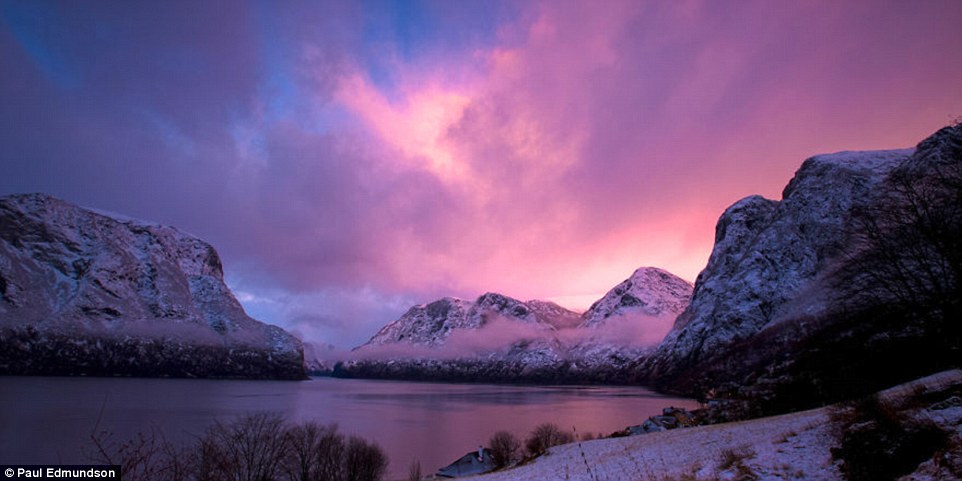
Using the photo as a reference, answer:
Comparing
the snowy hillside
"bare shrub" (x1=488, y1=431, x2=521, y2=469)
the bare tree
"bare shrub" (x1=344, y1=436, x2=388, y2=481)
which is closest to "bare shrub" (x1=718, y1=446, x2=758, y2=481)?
the snowy hillside

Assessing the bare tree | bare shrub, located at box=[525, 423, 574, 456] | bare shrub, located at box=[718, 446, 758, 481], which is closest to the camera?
bare shrub, located at box=[718, 446, 758, 481]

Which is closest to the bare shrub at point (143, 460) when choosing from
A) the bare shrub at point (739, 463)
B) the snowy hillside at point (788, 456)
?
the snowy hillside at point (788, 456)

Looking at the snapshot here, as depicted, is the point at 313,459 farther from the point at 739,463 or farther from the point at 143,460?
the point at 739,463

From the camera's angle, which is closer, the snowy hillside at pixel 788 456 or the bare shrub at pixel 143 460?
the snowy hillside at pixel 788 456

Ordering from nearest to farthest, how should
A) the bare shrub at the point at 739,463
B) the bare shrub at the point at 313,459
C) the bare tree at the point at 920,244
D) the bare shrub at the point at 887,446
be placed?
the bare shrub at the point at 887,446 < the bare shrub at the point at 739,463 < the bare tree at the point at 920,244 < the bare shrub at the point at 313,459

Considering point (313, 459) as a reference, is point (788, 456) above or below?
above

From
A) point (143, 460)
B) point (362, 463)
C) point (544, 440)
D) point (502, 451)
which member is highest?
point (143, 460)

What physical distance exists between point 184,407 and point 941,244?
135 meters

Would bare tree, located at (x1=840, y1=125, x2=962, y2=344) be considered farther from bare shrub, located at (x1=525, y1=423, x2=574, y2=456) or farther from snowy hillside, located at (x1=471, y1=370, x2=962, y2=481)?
bare shrub, located at (x1=525, y1=423, x2=574, y2=456)

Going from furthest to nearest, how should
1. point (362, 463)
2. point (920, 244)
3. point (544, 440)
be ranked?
point (544, 440), point (362, 463), point (920, 244)

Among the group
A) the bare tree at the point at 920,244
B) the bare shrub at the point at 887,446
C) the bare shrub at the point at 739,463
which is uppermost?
the bare tree at the point at 920,244

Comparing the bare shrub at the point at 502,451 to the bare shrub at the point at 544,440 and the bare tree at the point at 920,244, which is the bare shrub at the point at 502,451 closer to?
the bare shrub at the point at 544,440

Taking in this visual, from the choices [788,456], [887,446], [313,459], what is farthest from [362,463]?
[887,446]

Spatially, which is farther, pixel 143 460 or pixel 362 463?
pixel 362 463
